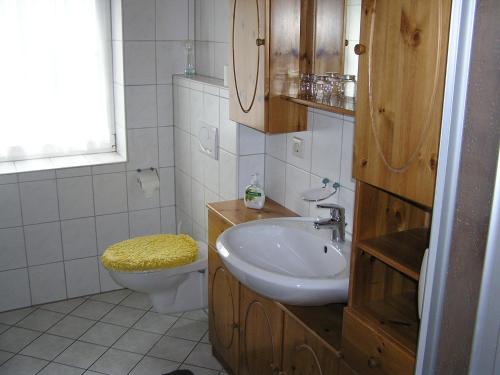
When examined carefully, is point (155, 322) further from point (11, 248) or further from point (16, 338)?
point (11, 248)

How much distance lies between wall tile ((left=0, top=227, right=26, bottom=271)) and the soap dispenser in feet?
4.57

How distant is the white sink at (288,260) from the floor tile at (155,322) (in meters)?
1.12

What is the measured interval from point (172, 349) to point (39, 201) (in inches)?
43.3

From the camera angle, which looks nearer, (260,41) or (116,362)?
(260,41)

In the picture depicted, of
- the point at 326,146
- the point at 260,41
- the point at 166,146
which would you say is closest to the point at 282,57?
the point at 260,41

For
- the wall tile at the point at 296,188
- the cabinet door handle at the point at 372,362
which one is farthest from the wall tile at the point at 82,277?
the cabinet door handle at the point at 372,362

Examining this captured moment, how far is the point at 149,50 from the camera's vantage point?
3.21 meters

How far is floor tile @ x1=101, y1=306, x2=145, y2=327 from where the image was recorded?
10.2 ft

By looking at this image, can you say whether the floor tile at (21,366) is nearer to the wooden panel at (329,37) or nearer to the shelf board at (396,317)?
the shelf board at (396,317)

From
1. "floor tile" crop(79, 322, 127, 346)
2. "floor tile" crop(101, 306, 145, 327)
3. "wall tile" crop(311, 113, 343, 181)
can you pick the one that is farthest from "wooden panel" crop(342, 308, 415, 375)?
"floor tile" crop(101, 306, 145, 327)

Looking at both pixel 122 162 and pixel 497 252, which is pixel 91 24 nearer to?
pixel 122 162

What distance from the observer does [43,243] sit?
322cm

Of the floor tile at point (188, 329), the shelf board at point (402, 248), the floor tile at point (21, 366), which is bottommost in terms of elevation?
the floor tile at point (21, 366)

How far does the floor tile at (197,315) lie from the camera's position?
10.3 feet
